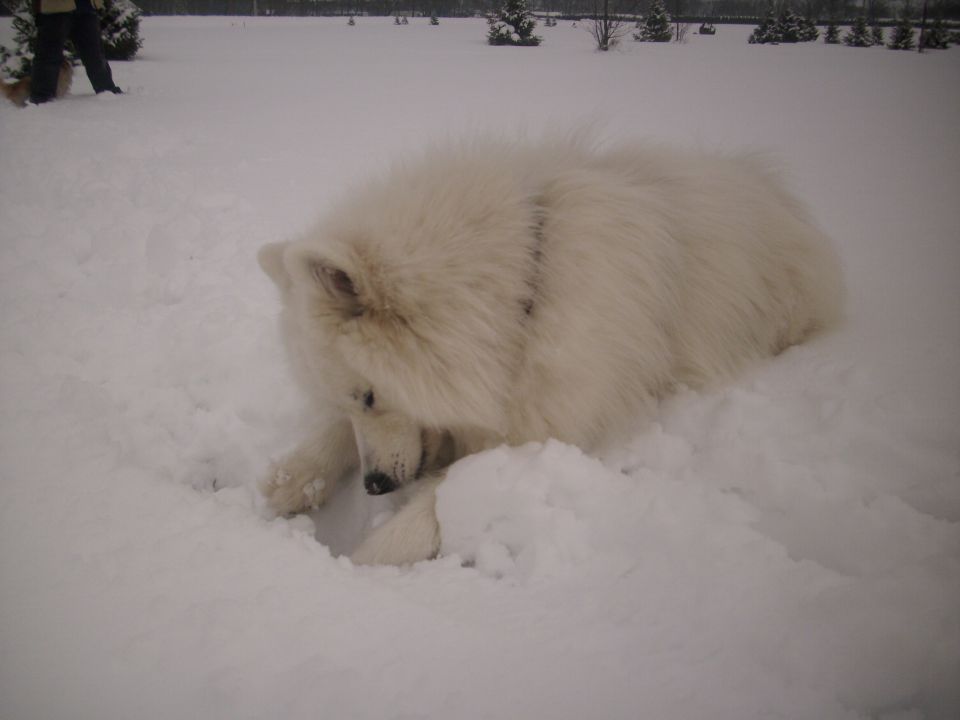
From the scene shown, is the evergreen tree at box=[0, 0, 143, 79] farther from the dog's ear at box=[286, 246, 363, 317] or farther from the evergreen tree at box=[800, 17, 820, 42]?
the evergreen tree at box=[800, 17, 820, 42]

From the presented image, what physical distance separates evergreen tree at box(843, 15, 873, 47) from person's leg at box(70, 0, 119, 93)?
9.51 m

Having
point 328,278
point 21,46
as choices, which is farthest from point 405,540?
point 21,46

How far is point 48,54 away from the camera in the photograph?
7660 mm

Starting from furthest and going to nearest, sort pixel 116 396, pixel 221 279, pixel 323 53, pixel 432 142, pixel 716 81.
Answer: pixel 323 53 < pixel 716 81 < pixel 221 279 < pixel 116 396 < pixel 432 142

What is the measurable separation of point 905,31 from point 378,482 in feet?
13.7

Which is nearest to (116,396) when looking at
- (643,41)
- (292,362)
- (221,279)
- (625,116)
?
(292,362)

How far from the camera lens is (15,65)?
10508mm

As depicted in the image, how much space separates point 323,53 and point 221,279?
13247mm

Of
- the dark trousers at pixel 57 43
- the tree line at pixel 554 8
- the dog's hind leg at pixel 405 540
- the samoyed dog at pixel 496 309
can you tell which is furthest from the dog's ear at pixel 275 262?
the dark trousers at pixel 57 43

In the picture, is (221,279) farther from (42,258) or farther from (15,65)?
(15,65)

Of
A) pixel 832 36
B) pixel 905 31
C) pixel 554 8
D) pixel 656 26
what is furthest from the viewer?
pixel 656 26

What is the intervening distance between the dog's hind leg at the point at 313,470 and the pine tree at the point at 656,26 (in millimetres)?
13486

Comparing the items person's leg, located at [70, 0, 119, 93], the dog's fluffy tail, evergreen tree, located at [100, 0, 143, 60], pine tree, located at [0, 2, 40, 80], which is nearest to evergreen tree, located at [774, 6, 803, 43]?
person's leg, located at [70, 0, 119, 93]

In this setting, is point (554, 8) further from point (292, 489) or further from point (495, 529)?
point (495, 529)
